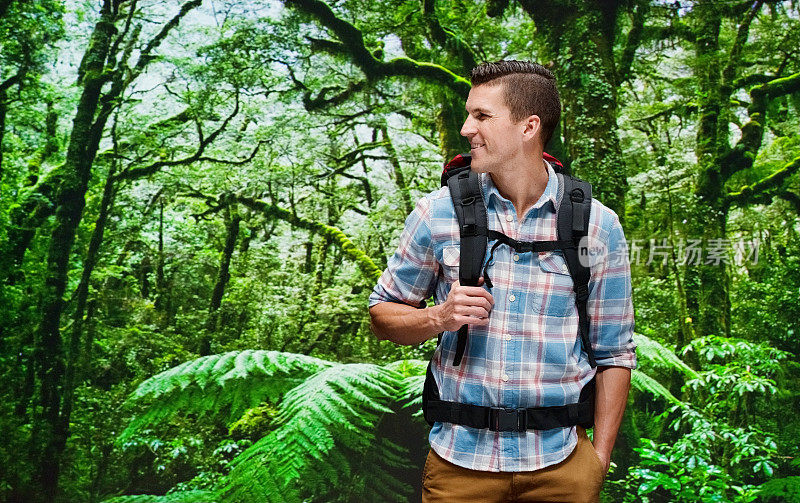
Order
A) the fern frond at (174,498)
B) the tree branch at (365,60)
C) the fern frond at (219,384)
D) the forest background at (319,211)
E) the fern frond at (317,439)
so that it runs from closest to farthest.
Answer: the fern frond at (317,439)
the fern frond at (219,384)
the fern frond at (174,498)
the forest background at (319,211)
the tree branch at (365,60)

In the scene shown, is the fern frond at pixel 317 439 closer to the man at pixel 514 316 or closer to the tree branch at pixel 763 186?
the man at pixel 514 316

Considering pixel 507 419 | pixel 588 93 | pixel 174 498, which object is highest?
pixel 588 93

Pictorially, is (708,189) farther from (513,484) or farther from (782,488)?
(513,484)

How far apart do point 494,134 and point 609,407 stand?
63cm

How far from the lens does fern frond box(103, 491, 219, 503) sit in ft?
11.4

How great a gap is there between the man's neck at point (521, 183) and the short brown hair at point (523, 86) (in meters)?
0.10

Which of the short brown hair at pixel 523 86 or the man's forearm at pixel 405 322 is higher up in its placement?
the short brown hair at pixel 523 86

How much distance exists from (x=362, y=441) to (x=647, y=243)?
7.80 ft

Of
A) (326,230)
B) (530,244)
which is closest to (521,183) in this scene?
(530,244)

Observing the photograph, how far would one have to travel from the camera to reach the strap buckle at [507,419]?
1159 mm

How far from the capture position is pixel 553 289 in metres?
1.23

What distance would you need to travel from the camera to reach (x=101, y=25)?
4156 mm
